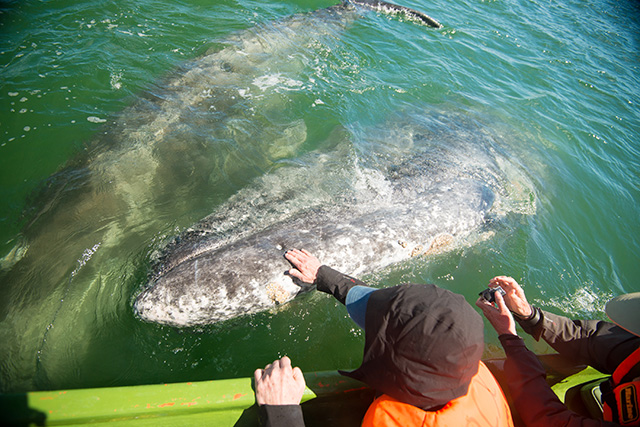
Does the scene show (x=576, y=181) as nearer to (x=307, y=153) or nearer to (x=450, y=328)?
(x=307, y=153)

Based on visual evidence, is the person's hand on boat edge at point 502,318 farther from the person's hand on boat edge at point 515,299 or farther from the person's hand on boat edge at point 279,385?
the person's hand on boat edge at point 279,385

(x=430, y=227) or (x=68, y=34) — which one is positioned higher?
(x=68, y=34)

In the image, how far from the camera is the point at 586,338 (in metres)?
3.95

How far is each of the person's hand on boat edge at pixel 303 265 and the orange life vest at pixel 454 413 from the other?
1963 millimetres

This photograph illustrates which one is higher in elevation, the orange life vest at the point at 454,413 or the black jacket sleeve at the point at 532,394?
the orange life vest at the point at 454,413

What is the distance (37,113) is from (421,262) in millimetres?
8062

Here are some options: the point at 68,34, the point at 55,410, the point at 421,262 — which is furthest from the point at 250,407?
the point at 68,34

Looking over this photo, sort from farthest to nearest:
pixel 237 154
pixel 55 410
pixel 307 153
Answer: pixel 307 153 < pixel 237 154 < pixel 55 410

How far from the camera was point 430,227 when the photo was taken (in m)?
5.84

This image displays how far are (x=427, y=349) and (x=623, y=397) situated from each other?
1.99 meters

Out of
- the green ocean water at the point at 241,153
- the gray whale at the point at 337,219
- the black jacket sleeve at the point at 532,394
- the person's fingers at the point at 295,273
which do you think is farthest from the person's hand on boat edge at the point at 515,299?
the person's fingers at the point at 295,273

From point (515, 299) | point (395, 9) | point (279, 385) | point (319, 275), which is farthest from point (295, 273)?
point (395, 9)

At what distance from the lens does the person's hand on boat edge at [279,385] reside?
2.91 m

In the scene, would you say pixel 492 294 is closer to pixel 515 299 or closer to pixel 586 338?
pixel 515 299
